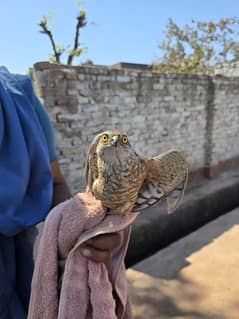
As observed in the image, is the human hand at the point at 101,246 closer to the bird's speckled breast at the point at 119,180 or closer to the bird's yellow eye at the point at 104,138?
the bird's speckled breast at the point at 119,180

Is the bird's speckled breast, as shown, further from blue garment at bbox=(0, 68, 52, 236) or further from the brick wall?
the brick wall

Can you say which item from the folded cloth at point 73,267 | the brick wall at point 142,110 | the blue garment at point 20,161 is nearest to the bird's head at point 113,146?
the folded cloth at point 73,267

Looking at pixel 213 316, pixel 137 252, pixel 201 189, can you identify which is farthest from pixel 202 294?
pixel 201 189

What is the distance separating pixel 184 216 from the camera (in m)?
4.37

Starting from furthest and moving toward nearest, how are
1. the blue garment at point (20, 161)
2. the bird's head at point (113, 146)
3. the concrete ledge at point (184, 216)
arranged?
the concrete ledge at point (184, 216) < the blue garment at point (20, 161) < the bird's head at point (113, 146)

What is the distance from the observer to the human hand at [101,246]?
0.69 metres

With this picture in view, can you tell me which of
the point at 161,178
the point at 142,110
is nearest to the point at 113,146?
the point at 161,178

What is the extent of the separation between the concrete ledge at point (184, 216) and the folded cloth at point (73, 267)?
2961 mm

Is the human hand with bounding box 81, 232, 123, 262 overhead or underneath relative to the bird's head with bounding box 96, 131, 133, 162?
underneath

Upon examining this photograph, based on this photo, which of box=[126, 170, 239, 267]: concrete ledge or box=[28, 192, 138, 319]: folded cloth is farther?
box=[126, 170, 239, 267]: concrete ledge

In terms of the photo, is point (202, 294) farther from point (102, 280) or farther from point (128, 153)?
point (128, 153)

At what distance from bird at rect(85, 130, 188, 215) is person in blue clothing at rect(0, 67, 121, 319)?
0.27 metres

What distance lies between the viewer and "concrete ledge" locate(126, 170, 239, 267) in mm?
3746

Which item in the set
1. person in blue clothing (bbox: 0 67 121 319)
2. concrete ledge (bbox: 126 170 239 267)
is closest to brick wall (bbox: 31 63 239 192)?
concrete ledge (bbox: 126 170 239 267)
